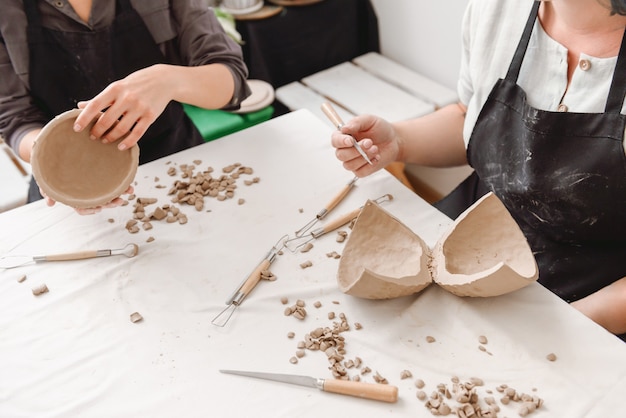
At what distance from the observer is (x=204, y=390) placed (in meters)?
0.84

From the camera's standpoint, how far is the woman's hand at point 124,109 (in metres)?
1.04

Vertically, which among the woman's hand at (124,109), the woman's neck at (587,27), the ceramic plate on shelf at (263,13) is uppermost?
the woman's neck at (587,27)

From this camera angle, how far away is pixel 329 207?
3.77 ft

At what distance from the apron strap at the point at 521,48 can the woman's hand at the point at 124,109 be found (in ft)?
2.43

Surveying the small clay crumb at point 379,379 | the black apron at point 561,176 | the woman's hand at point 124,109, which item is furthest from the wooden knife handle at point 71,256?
the black apron at point 561,176

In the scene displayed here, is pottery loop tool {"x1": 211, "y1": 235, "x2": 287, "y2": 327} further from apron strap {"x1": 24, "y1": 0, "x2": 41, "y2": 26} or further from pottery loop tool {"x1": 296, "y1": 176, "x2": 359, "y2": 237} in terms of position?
apron strap {"x1": 24, "y1": 0, "x2": 41, "y2": 26}

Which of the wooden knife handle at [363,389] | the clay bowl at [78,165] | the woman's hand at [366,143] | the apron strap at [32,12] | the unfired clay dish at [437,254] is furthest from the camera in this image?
the apron strap at [32,12]

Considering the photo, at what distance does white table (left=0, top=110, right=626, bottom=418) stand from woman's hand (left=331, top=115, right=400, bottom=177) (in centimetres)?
6

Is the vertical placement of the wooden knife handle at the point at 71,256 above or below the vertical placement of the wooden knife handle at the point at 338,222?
below

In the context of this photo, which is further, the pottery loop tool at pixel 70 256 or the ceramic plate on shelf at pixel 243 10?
the ceramic plate on shelf at pixel 243 10

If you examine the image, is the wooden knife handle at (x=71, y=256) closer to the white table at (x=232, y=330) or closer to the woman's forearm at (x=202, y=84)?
the white table at (x=232, y=330)

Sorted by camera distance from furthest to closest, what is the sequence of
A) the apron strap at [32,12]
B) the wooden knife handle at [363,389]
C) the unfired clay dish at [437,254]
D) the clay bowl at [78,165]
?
the apron strap at [32,12]
the clay bowl at [78,165]
the unfired clay dish at [437,254]
the wooden knife handle at [363,389]

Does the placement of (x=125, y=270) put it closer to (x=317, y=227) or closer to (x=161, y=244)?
(x=161, y=244)

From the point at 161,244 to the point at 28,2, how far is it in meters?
0.69
